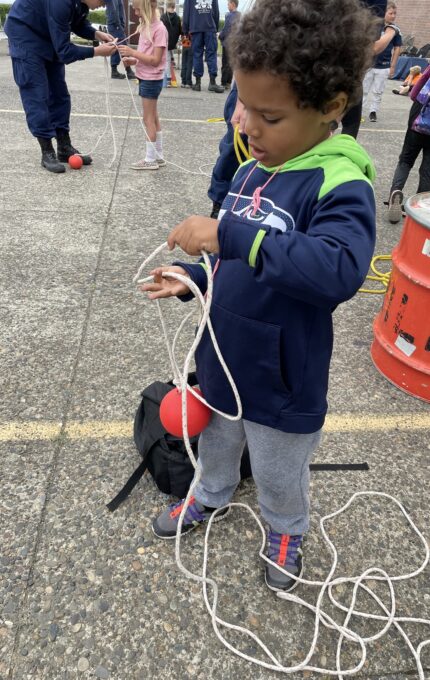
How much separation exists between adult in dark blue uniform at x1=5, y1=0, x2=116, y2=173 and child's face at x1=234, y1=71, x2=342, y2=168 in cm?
438

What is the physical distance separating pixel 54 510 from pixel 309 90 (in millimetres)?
1673

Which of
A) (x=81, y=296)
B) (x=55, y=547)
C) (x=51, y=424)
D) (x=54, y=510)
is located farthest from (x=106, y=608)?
(x=81, y=296)

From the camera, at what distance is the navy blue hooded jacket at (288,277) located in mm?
1016

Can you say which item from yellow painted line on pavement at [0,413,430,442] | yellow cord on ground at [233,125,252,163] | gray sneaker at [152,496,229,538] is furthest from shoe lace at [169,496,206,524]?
yellow cord on ground at [233,125,252,163]

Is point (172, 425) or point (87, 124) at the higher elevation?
point (172, 425)

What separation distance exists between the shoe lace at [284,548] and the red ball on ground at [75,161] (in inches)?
191

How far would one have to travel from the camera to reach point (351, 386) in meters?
2.68

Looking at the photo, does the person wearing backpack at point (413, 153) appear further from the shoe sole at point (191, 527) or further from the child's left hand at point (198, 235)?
the child's left hand at point (198, 235)

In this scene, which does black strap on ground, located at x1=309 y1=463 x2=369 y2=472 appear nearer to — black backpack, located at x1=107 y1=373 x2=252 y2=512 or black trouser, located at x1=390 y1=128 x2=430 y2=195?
black backpack, located at x1=107 y1=373 x2=252 y2=512

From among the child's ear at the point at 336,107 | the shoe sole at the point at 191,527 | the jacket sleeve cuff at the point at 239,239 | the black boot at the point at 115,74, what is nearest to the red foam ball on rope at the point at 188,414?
the shoe sole at the point at 191,527

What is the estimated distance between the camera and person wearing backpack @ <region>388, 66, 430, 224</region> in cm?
399

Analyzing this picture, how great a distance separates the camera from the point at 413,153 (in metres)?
4.38

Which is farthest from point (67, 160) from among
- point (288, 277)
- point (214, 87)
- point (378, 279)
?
point (214, 87)

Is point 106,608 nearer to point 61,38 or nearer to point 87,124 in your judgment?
point 61,38
